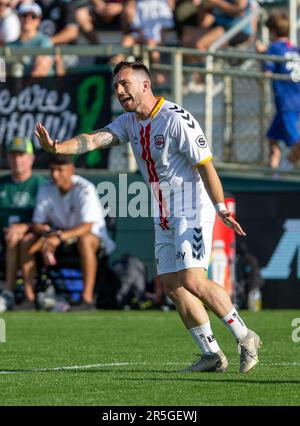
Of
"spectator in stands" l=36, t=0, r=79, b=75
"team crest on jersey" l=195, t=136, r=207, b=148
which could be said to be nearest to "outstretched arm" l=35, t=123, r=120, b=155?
"team crest on jersey" l=195, t=136, r=207, b=148

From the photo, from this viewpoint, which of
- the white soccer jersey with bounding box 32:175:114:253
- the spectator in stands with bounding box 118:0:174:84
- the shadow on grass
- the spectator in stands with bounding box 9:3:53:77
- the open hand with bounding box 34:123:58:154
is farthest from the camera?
the spectator in stands with bounding box 118:0:174:84

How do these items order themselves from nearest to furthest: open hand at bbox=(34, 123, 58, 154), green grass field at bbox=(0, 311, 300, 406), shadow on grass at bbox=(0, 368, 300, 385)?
Result: green grass field at bbox=(0, 311, 300, 406) < shadow on grass at bbox=(0, 368, 300, 385) < open hand at bbox=(34, 123, 58, 154)

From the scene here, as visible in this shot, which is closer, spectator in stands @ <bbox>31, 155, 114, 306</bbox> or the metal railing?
spectator in stands @ <bbox>31, 155, 114, 306</bbox>

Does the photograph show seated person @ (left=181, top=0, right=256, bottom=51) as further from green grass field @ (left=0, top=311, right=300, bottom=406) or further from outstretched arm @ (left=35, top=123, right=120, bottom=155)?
outstretched arm @ (left=35, top=123, right=120, bottom=155)

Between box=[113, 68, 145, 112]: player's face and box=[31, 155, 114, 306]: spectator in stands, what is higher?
box=[113, 68, 145, 112]: player's face

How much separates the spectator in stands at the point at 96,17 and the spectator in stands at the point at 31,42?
102 cm

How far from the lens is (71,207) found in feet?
50.1

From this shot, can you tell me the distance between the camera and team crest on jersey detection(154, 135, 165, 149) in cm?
830

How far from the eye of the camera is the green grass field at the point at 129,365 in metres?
6.89

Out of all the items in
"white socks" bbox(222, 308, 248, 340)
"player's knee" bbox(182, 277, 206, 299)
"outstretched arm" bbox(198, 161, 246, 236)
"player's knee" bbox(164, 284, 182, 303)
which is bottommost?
"white socks" bbox(222, 308, 248, 340)

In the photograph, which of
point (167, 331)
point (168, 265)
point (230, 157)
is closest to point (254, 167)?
point (230, 157)

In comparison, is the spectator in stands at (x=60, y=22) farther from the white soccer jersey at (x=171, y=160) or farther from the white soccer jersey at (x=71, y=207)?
the white soccer jersey at (x=171, y=160)

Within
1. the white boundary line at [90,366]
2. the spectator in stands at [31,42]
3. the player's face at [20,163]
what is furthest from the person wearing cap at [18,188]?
the white boundary line at [90,366]

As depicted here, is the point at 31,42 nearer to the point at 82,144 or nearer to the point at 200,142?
the point at 82,144
